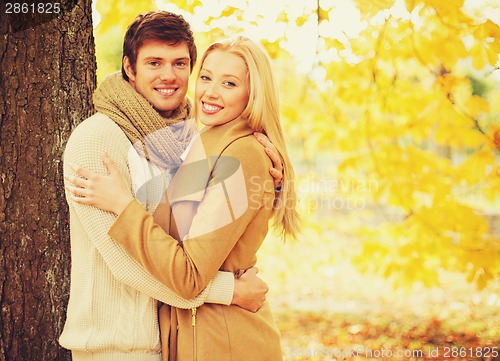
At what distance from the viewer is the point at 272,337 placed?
7.29ft

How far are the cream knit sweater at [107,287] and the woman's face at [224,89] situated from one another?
341 millimetres

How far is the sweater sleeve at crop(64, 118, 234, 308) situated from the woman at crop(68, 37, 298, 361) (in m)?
0.05

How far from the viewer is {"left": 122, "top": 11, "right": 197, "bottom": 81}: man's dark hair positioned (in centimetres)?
231

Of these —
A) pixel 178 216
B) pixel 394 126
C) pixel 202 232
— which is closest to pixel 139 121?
pixel 178 216

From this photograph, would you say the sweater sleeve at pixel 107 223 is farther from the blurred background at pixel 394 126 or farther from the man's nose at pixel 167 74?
the blurred background at pixel 394 126

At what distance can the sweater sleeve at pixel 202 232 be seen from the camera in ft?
6.22

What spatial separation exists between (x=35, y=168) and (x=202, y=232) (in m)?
0.89

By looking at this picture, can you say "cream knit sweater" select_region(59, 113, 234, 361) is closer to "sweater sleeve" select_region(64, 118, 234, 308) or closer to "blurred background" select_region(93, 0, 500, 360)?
"sweater sleeve" select_region(64, 118, 234, 308)

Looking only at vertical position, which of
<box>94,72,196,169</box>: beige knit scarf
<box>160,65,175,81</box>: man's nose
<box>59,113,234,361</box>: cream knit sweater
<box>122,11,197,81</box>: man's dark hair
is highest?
<box>122,11,197,81</box>: man's dark hair

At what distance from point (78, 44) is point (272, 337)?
149 cm

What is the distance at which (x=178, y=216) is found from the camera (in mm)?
2033

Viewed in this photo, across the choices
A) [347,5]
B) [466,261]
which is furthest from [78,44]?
[466,261]

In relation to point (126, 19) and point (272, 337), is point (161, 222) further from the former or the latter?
point (126, 19)

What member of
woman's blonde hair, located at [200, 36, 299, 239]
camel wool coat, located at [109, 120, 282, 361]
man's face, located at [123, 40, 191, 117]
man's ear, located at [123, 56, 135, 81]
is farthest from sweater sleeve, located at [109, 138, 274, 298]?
man's ear, located at [123, 56, 135, 81]
